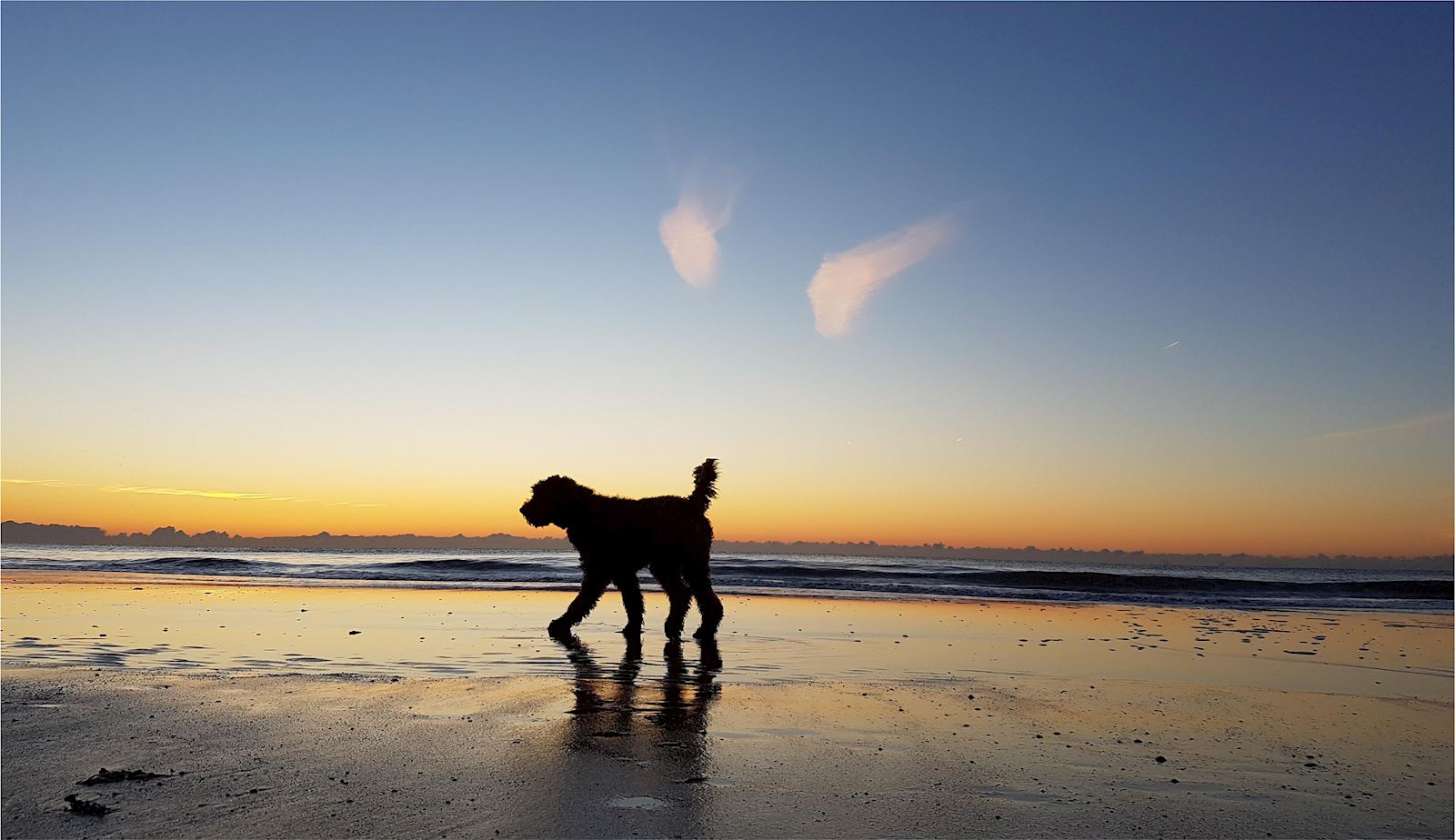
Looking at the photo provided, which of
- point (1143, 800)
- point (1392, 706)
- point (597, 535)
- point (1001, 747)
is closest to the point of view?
point (1143, 800)

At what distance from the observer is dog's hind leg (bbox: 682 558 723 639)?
10773 millimetres

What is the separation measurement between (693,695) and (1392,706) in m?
5.79

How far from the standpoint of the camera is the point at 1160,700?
7.28 m

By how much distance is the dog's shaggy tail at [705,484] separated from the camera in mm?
11070

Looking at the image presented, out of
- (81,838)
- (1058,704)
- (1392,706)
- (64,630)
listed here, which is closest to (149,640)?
(64,630)

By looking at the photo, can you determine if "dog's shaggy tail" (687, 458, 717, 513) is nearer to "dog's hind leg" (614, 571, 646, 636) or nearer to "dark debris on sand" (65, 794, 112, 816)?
"dog's hind leg" (614, 571, 646, 636)

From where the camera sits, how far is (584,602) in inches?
428

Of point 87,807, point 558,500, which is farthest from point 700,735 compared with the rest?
point 558,500

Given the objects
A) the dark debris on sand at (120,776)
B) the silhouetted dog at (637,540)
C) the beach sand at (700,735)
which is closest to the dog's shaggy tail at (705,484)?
the silhouetted dog at (637,540)

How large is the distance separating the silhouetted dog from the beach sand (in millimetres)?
591

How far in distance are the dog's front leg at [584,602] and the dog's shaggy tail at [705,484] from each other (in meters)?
1.49

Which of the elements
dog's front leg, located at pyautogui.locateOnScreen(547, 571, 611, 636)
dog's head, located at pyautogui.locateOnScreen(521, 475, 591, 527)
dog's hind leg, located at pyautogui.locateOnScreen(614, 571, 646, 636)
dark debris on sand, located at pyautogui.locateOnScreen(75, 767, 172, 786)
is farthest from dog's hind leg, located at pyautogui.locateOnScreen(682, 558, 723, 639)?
dark debris on sand, located at pyautogui.locateOnScreen(75, 767, 172, 786)

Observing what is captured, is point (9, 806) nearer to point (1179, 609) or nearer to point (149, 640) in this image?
point (149, 640)

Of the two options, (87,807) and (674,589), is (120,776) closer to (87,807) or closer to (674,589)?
(87,807)
